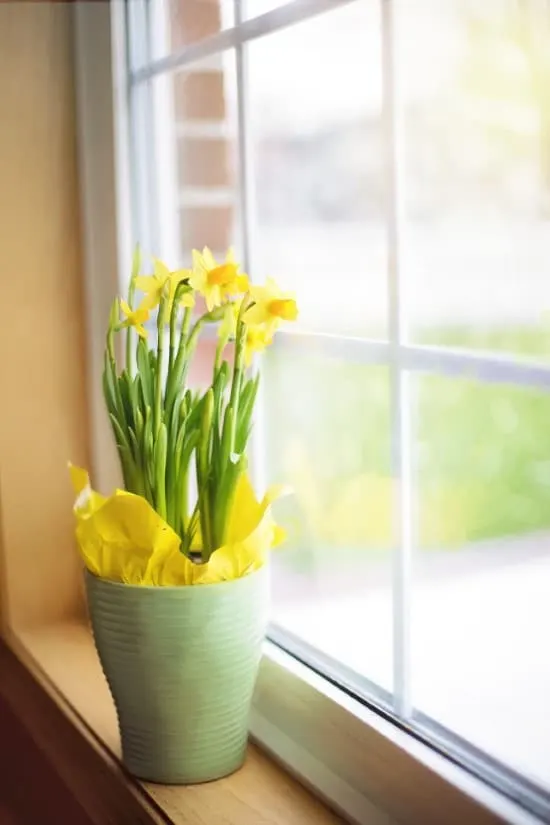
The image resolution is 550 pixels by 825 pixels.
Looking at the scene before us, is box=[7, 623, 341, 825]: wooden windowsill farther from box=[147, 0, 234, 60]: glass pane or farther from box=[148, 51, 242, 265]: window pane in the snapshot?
box=[147, 0, 234, 60]: glass pane

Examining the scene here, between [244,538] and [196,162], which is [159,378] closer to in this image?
[244,538]

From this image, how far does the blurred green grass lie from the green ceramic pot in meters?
0.16

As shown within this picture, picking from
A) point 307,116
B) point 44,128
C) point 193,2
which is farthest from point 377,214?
point 44,128

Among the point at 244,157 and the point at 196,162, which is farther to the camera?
the point at 196,162

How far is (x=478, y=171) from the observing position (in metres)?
0.90

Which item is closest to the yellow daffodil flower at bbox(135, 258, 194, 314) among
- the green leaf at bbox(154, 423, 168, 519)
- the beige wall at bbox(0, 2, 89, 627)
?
the green leaf at bbox(154, 423, 168, 519)

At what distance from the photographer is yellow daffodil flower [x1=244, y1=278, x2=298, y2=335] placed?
3.00ft

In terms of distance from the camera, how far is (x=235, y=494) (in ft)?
3.21

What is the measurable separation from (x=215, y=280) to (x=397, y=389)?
0.18m

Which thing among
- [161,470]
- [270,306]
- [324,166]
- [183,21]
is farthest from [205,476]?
[183,21]

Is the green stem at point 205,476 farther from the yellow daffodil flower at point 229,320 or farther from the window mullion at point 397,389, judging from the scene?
the window mullion at point 397,389

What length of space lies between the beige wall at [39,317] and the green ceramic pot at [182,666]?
16.4 inches

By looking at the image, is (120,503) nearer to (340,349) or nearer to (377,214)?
(340,349)

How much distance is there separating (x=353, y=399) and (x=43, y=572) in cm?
49
